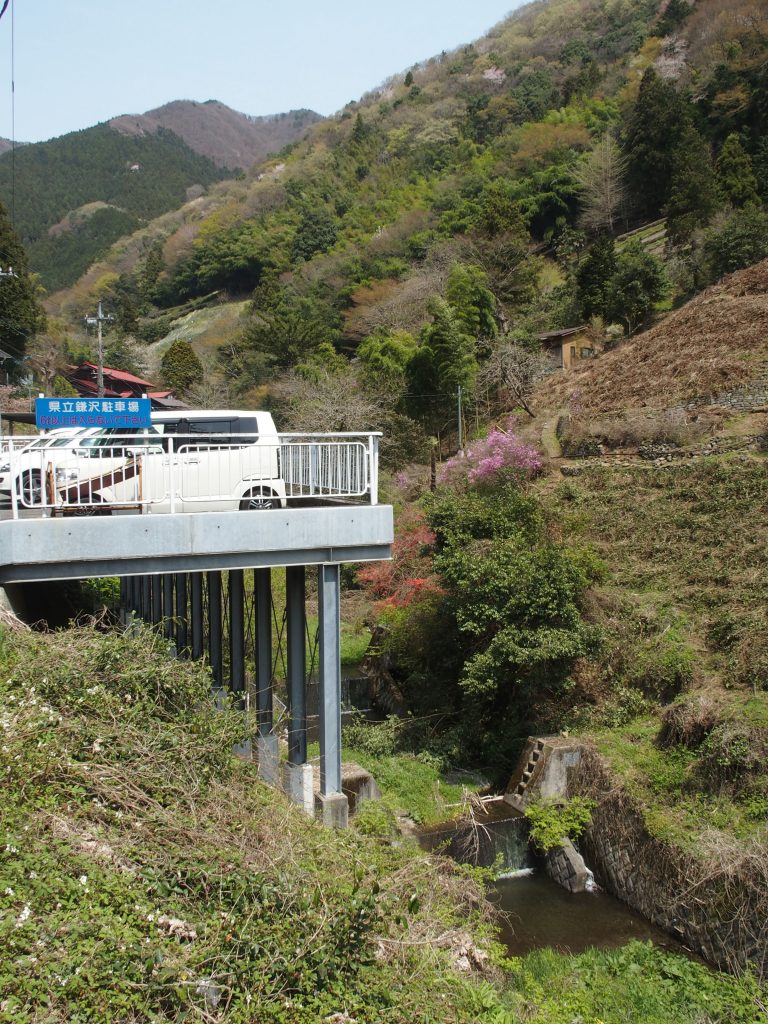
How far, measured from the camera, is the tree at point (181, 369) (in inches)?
1530

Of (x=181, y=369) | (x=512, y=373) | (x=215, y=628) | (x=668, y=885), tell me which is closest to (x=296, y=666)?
(x=215, y=628)

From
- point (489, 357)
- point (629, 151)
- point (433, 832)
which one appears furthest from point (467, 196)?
point (433, 832)

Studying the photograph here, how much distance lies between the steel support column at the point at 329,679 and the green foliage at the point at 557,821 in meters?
4.13

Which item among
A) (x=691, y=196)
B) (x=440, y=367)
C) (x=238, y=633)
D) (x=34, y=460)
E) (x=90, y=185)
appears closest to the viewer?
(x=34, y=460)

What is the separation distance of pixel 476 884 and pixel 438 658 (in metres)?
6.57

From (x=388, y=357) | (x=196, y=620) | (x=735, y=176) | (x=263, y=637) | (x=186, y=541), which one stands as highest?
(x=735, y=176)

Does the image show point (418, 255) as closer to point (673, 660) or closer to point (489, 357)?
point (489, 357)

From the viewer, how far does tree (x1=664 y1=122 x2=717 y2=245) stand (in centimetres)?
2991

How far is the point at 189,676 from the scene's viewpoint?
602 cm

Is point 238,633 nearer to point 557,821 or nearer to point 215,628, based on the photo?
point 215,628

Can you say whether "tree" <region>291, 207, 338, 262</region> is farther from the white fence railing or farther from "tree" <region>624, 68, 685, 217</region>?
the white fence railing

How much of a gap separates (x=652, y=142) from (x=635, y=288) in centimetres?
1360

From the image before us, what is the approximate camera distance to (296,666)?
7.20 metres

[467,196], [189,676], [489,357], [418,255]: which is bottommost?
[189,676]
